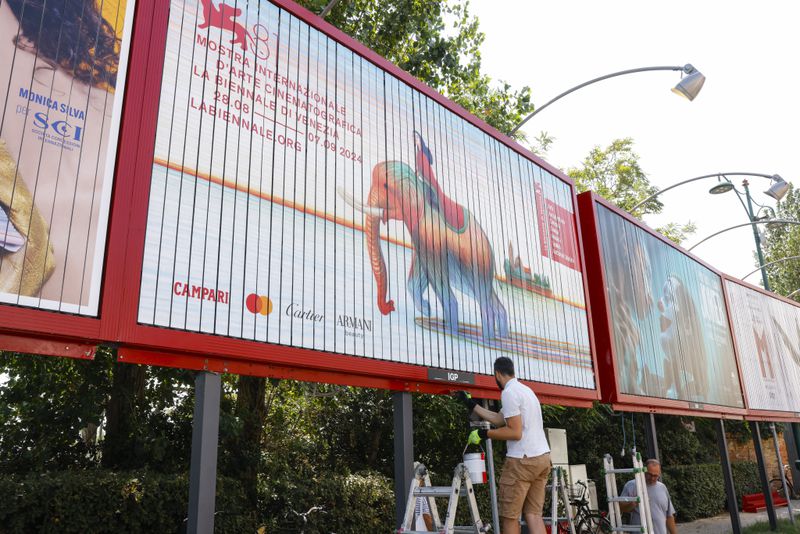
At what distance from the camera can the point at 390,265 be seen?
223 inches

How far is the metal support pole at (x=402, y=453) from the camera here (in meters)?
5.48

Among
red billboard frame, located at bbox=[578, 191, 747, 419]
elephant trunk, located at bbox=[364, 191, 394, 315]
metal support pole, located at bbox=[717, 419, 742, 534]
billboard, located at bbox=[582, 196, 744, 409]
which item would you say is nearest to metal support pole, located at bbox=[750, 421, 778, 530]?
metal support pole, located at bbox=[717, 419, 742, 534]

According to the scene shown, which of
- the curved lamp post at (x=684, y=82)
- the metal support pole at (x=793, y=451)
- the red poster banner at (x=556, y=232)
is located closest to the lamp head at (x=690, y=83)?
the curved lamp post at (x=684, y=82)

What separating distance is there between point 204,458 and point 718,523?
48.3 ft

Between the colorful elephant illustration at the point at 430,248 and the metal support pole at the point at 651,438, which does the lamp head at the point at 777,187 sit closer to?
the metal support pole at the point at 651,438

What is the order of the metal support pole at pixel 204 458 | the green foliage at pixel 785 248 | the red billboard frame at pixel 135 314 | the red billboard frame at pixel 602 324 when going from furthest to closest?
the green foliage at pixel 785 248, the red billboard frame at pixel 602 324, the metal support pole at pixel 204 458, the red billboard frame at pixel 135 314

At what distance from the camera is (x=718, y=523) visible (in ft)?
49.5

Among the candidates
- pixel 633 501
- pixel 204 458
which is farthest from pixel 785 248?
pixel 204 458

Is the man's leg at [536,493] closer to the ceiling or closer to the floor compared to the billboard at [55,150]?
closer to the floor

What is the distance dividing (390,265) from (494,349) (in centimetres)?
169

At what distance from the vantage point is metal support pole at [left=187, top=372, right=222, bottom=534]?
3.97 meters

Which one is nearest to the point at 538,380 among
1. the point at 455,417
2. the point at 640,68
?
the point at 455,417

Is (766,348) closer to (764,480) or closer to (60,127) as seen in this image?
(764,480)

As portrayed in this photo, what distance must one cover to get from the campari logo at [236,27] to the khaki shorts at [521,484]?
12.5 ft
